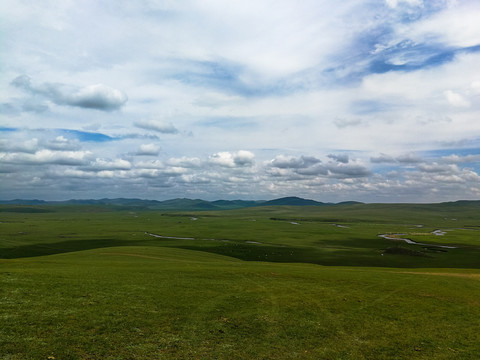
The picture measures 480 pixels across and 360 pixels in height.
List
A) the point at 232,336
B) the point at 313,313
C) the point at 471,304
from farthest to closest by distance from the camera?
1. the point at 471,304
2. the point at 313,313
3. the point at 232,336

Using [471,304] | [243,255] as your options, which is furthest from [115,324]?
[243,255]

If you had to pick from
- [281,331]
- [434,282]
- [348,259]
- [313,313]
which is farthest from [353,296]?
[348,259]

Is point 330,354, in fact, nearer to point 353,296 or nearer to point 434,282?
point 353,296

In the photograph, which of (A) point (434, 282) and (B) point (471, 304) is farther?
(A) point (434, 282)

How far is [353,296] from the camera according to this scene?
2823cm

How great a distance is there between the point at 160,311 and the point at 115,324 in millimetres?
3630

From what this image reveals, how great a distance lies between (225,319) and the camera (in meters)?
20.8

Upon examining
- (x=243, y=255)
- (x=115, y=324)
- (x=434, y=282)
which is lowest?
(x=243, y=255)

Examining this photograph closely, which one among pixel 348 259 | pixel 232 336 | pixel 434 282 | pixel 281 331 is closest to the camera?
pixel 232 336

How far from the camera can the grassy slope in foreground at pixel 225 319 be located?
628 inches

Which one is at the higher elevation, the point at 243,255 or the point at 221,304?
the point at 221,304

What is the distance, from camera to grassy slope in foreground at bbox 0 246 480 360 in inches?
628

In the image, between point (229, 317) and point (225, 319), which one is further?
point (229, 317)

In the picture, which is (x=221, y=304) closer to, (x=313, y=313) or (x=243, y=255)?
(x=313, y=313)
